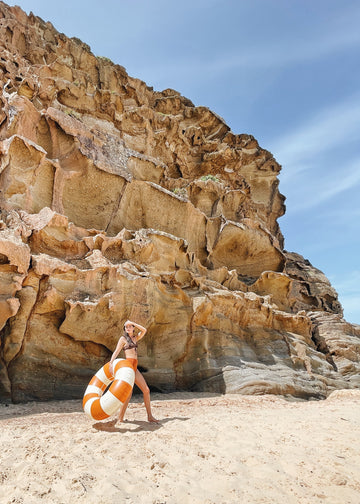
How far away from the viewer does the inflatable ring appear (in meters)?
4.62

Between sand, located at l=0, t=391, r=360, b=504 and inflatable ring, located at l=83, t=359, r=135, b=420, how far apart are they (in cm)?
30

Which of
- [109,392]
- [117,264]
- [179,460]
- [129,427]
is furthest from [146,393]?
[117,264]

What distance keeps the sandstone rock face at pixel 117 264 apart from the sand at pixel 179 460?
10.3ft

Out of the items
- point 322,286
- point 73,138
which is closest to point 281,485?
point 73,138

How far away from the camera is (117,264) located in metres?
10.0

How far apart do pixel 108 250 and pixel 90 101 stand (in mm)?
10962

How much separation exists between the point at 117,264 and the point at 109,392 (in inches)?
220

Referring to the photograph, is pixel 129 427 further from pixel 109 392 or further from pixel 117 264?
pixel 117 264

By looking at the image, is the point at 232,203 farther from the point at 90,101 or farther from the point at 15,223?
the point at 15,223

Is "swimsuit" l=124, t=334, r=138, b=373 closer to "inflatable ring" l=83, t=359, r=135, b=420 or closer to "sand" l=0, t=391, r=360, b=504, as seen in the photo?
"inflatable ring" l=83, t=359, r=135, b=420

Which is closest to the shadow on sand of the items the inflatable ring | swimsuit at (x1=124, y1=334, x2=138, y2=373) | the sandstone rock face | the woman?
the woman

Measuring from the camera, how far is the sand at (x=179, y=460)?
306cm

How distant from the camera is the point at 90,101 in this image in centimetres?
1784

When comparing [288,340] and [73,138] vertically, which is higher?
[73,138]
